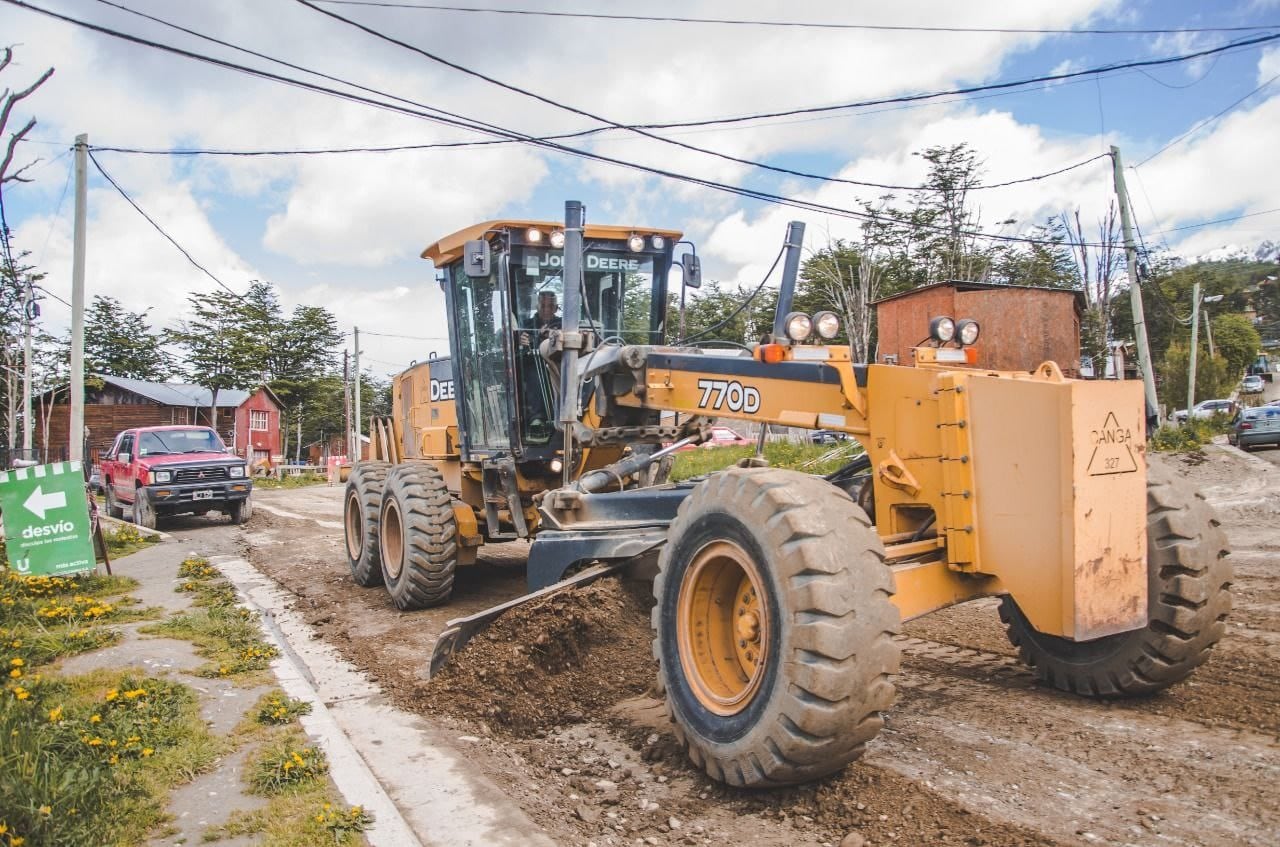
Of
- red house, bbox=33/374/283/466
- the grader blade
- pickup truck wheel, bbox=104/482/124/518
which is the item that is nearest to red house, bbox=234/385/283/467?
red house, bbox=33/374/283/466

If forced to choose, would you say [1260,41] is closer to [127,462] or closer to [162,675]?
[162,675]

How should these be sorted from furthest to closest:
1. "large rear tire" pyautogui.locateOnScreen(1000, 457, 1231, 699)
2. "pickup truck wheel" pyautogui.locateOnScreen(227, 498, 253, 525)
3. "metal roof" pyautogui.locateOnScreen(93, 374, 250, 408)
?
"metal roof" pyautogui.locateOnScreen(93, 374, 250, 408)
"pickup truck wheel" pyautogui.locateOnScreen(227, 498, 253, 525)
"large rear tire" pyautogui.locateOnScreen(1000, 457, 1231, 699)

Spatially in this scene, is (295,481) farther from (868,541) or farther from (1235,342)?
(1235,342)

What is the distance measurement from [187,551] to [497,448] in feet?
23.2

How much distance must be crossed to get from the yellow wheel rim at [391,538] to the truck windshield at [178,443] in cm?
1115

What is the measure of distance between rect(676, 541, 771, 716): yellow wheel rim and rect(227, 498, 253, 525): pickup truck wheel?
49.6 feet

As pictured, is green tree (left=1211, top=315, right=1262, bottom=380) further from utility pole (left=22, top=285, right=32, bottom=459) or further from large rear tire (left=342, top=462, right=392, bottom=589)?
utility pole (left=22, top=285, right=32, bottom=459)

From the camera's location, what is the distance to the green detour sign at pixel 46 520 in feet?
28.4

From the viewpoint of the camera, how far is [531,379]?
7.85m

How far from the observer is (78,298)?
1552 cm

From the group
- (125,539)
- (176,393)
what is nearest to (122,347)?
(176,393)

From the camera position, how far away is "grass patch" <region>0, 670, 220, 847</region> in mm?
3398

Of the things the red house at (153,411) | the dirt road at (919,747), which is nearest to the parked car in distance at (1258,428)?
the dirt road at (919,747)

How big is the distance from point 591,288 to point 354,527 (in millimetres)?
4267
